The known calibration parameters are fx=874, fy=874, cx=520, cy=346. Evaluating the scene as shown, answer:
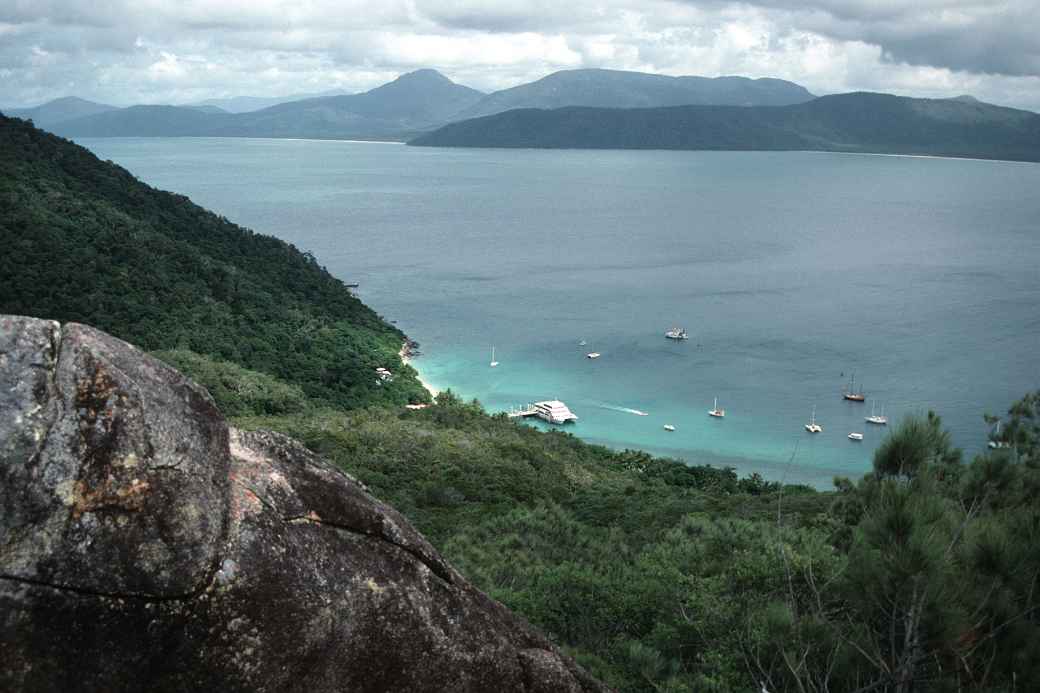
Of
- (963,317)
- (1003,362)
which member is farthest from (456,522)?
(963,317)

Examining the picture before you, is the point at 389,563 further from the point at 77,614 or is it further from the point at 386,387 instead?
the point at 386,387

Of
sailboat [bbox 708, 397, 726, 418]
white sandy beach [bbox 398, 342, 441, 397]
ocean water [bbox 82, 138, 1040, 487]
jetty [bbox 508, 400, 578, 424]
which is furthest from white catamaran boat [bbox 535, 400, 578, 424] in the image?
sailboat [bbox 708, 397, 726, 418]

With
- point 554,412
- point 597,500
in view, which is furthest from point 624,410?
point 597,500

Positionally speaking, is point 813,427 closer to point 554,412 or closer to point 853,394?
point 853,394

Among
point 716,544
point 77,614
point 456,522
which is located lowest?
point 456,522

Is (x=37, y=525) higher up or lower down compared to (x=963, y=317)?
higher up

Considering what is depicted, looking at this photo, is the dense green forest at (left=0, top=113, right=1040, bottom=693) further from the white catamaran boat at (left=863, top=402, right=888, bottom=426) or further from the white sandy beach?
the white catamaran boat at (left=863, top=402, right=888, bottom=426)
